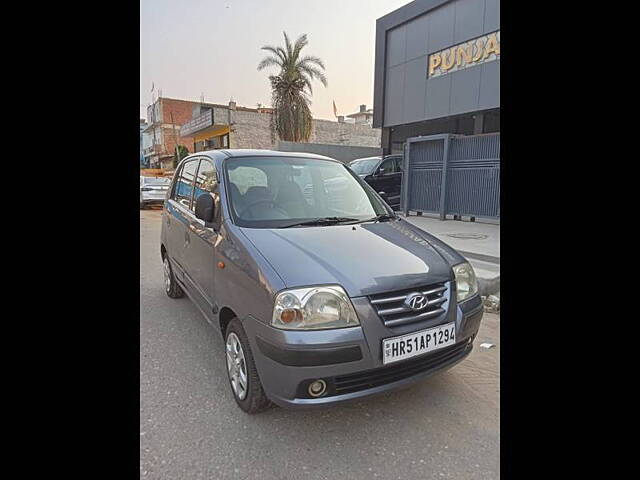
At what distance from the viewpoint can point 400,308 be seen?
6.95 ft

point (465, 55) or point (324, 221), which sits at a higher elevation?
point (465, 55)

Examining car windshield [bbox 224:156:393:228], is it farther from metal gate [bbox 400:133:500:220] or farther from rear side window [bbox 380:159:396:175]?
rear side window [bbox 380:159:396:175]

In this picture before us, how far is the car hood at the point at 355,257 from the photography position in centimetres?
211

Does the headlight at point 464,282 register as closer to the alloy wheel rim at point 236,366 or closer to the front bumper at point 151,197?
the alloy wheel rim at point 236,366

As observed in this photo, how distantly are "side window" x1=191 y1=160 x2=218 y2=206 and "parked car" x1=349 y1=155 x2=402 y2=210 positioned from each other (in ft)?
27.8

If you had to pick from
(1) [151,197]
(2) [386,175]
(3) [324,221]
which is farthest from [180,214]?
(1) [151,197]

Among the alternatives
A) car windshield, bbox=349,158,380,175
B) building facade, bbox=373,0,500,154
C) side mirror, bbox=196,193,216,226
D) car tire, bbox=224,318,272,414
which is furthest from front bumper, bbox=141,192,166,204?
car tire, bbox=224,318,272,414

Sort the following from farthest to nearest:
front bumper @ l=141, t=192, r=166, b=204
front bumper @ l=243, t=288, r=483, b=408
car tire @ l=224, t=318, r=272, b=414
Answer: front bumper @ l=141, t=192, r=166, b=204, car tire @ l=224, t=318, r=272, b=414, front bumper @ l=243, t=288, r=483, b=408

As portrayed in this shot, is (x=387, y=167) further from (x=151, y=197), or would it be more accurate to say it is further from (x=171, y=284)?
(x=151, y=197)

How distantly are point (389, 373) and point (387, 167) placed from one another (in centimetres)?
1044

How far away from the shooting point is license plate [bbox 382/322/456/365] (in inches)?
81.0

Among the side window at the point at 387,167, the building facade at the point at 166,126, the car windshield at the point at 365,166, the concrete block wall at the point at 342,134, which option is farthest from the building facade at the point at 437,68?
the building facade at the point at 166,126

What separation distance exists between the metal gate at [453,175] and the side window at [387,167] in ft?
3.62
